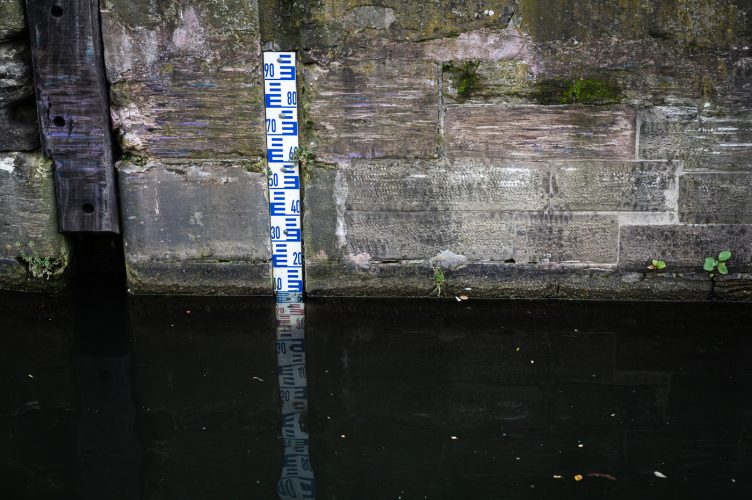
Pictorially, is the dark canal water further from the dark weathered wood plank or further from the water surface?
the dark weathered wood plank

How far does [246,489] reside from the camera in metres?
3.53

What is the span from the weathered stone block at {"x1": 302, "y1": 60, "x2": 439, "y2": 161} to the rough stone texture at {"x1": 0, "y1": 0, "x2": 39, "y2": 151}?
160 cm

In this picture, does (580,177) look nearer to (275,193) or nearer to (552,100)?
(552,100)

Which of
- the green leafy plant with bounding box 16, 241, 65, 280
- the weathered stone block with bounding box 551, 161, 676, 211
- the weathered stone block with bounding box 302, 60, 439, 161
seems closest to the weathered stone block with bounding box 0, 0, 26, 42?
the green leafy plant with bounding box 16, 241, 65, 280

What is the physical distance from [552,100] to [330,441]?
2395 mm

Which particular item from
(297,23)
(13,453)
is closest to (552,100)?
(297,23)

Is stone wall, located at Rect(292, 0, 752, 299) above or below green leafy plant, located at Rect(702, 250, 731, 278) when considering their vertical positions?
above

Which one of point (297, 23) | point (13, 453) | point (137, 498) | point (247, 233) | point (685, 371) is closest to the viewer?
point (137, 498)

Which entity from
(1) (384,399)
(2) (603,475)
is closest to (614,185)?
(1) (384,399)

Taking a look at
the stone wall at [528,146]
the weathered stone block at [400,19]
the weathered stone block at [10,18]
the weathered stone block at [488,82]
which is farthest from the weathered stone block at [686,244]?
the weathered stone block at [10,18]

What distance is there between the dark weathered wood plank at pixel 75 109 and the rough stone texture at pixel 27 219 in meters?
0.08

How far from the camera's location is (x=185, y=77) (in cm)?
516

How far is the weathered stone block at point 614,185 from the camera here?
205 inches

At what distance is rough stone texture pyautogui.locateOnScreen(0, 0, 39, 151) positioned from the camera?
5031 millimetres
